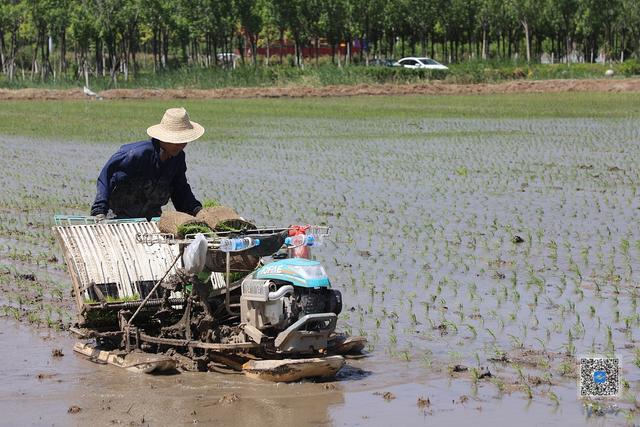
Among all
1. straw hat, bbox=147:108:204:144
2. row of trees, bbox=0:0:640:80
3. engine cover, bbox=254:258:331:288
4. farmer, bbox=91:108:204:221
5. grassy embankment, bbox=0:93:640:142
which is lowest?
grassy embankment, bbox=0:93:640:142

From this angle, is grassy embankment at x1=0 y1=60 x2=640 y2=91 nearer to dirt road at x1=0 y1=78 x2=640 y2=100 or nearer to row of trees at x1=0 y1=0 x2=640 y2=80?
dirt road at x1=0 y1=78 x2=640 y2=100

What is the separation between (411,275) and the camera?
10.2 metres

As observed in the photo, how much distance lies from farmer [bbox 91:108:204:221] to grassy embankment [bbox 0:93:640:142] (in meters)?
18.2

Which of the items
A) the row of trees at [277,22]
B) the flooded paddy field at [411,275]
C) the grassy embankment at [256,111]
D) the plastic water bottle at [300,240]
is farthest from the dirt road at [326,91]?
the plastic water bottle at [300,240]

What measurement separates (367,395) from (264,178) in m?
11.7

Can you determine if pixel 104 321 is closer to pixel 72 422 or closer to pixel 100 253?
pixel 100 253

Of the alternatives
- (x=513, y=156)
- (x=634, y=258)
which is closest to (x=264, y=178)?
(x=513, y=156)

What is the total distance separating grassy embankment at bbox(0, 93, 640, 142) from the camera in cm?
2950

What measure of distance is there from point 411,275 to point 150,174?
320cm

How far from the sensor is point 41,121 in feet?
108

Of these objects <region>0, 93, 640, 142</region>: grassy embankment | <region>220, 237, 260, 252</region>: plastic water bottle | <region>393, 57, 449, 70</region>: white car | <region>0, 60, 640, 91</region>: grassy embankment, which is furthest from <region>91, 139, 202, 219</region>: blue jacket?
<region>393, 57, 449, 70</region>: white car

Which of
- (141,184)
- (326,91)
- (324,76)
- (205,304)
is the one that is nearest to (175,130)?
(141,184)

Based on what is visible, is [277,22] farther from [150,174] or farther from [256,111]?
[150,174]

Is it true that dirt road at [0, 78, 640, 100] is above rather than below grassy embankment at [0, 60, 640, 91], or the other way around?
below
